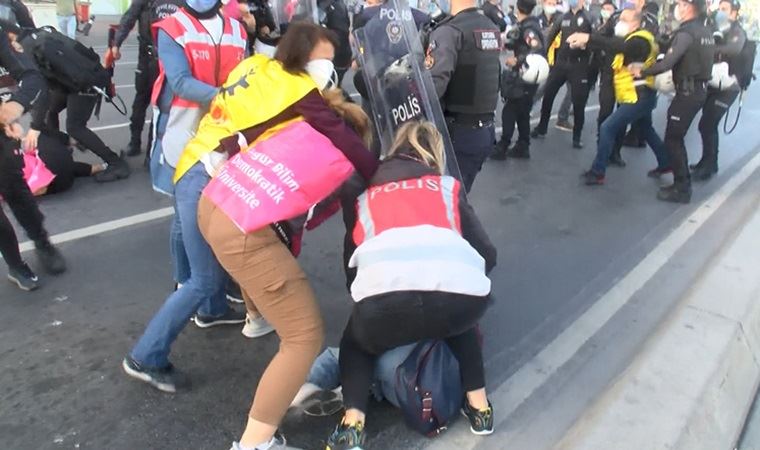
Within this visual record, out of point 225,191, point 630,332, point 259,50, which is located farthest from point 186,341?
point 630,332

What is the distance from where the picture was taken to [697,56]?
17.8ft

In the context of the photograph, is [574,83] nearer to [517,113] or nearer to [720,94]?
[517,113]

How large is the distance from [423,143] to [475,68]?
4.13 feet

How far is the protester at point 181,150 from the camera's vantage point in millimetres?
2750

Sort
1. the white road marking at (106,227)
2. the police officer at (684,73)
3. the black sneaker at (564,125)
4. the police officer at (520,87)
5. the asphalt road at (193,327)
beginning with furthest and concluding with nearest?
the black sneaker at (564,125) < the police officer at (520,87) < the police officer at (684,73) < the white road marking at (106,227) < the asphalt road at (193,327)

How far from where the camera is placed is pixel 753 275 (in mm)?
4168

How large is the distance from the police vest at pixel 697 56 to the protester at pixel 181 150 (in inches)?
154

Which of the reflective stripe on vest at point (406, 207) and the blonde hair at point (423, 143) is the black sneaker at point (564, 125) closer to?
the blonde hair at point (423, 143)

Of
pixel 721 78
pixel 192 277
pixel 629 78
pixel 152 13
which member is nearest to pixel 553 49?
pixel 629 78

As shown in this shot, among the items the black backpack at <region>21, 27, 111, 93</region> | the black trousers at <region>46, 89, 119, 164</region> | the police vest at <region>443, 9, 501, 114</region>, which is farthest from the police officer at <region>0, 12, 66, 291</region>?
the police vest at <region>443, 9, 501, 114</region>

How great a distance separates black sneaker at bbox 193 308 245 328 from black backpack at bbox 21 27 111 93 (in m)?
2.91

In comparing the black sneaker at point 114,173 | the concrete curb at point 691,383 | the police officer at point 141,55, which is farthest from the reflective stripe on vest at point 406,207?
the police officer at point 141,55

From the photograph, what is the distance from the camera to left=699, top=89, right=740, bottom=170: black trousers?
20.5 feet

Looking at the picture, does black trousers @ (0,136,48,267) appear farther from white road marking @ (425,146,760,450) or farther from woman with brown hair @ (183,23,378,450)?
white road marking @ (425,146,760,450)
